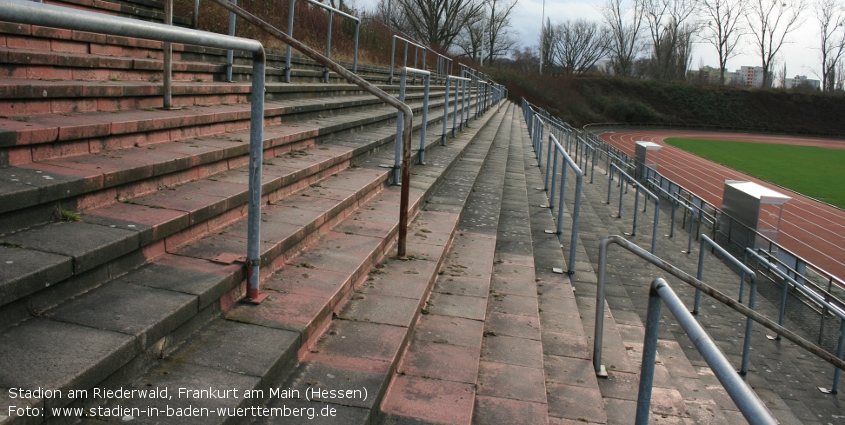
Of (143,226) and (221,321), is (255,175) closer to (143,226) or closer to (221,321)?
(143,226)

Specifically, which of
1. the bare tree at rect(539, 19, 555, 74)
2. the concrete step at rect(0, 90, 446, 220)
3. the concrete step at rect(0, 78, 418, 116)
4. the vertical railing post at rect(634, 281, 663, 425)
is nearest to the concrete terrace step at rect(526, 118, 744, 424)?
the vertical railing post at rect(634, 281, 663, 425)

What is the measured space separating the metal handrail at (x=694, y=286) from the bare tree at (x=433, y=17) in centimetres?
4189

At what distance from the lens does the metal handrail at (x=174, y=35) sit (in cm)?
158

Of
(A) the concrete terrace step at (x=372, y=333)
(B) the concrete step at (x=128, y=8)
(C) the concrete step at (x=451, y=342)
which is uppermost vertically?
(B) the concrete step at (x=128, y=8)

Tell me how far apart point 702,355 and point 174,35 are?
1.90 metres

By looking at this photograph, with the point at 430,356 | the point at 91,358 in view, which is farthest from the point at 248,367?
the point at 430,356

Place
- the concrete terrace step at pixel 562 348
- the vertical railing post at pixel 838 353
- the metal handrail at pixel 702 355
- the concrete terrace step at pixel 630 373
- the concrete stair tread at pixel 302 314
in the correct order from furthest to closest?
1. the vertical railing post at pixel 838 353
2. the concrete terrace step at pixel 630 373
3. the concrete terrace step at pixel 562 348
4. the concrete stair tread at pixel 302 314
5. the metal handrail at pixel 702 355

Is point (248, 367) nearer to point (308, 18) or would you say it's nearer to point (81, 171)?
point (81, 171)

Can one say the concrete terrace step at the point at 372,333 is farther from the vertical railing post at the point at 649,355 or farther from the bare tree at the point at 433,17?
the bare tree at the point at 433,17

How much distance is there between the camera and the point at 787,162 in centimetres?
3981

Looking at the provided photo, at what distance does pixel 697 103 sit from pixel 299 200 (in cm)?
6895

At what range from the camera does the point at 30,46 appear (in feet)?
15.3

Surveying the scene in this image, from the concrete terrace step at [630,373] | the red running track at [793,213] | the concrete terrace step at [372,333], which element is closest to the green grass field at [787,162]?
the red running track at [793,213]

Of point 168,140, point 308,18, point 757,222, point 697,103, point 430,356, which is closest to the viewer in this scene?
point 430,356
